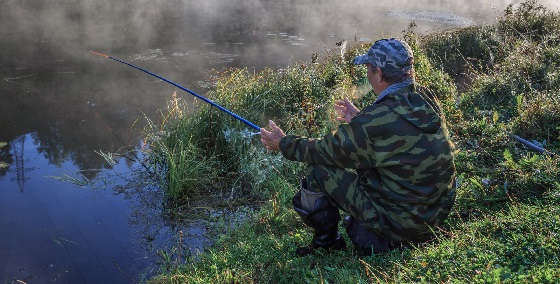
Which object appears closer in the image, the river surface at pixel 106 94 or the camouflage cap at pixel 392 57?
the camouflage cap at pixel 392 57

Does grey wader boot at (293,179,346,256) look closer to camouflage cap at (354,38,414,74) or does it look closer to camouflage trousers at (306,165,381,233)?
camouflage trousers at (306,165,381,233)

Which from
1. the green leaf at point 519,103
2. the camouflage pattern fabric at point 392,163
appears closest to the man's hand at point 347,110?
the camouflage pattern fabric at point 392,163

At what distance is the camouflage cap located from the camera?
9.18 ft

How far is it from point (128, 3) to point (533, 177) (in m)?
13.7

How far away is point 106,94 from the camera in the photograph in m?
7.73

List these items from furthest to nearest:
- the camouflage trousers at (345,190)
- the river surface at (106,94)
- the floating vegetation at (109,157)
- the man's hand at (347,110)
A: the floating vegetation at (109,157) < the river surface at (106,94) < the man's hand at (347,110) < the camouflage trousers at (345,190)

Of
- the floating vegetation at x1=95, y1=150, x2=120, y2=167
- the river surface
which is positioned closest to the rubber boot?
the river surface

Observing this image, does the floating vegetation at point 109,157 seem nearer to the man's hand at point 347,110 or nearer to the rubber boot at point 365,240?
the man's hand at point 347,110

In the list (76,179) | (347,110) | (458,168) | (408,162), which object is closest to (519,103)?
(458,168)

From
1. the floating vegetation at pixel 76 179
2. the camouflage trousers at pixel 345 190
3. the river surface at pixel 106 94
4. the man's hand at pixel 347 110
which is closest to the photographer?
the camouflage trousers at pixel 345 190

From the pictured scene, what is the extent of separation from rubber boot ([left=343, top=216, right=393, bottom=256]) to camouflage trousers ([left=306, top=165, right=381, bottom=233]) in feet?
0.29

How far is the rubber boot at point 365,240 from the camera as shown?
3107mm

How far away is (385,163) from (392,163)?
0.13 ft

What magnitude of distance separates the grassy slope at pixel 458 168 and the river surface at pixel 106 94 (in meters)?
0.60
